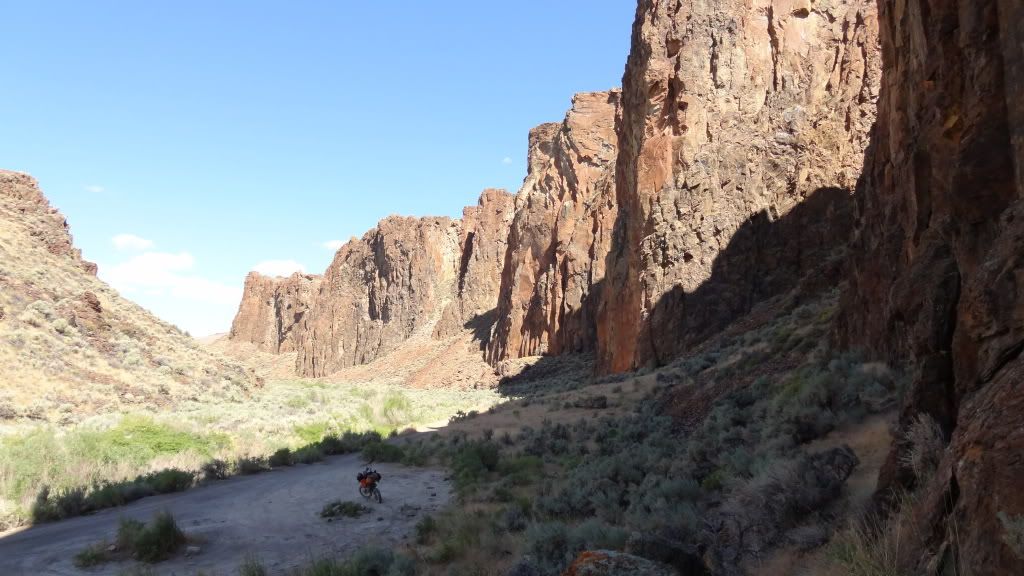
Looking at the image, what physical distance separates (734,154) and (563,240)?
26.7m

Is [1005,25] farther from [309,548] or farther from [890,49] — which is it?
[309,548]

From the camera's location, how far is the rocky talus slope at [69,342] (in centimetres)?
2347

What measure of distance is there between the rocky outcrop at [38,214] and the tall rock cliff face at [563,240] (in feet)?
114

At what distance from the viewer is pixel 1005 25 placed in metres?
5.55

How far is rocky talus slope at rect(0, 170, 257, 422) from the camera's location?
23469mm

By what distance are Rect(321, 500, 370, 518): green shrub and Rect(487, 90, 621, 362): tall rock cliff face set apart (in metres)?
39.9

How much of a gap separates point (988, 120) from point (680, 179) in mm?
27347

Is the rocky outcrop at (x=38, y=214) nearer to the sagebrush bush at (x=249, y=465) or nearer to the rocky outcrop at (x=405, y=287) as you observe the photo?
the sagebrush bush at (x=249, y=465)

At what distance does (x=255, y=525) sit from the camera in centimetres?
1091

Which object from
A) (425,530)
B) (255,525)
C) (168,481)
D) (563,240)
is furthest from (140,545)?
(563,240)

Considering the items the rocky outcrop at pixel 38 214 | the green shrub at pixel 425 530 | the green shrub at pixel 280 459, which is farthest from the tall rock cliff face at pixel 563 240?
the green shrub at pixel 425 530

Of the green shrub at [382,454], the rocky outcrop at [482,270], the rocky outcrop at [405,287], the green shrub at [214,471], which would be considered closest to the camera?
the green shrub at [214,471]

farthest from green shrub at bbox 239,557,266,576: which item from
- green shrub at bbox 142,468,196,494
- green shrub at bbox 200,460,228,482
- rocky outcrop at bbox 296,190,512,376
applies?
rocky outcrop at bbox 296,190,512,376

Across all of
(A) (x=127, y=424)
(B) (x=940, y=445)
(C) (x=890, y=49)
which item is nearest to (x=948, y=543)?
(B) (x=940, y=445)
